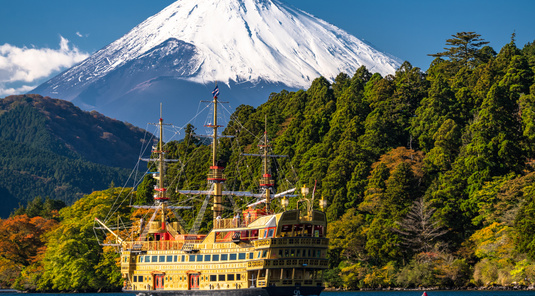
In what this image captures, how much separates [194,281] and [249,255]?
16.6ft

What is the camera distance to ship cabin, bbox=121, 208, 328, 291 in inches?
1844

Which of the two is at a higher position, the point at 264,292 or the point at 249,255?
the point at 249,255

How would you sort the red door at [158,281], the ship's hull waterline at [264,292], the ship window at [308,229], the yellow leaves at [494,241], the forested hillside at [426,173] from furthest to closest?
the forested hillside at [426,173] → the yellow leaves at [494,241] → the red door at [158,281] → the ship window at [308,229] → the ship's hull waterline at [264,292]

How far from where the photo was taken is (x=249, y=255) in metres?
47.6

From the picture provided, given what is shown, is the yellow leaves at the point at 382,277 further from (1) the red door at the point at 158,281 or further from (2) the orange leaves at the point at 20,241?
(2) the orange leaves at the point at 20,241

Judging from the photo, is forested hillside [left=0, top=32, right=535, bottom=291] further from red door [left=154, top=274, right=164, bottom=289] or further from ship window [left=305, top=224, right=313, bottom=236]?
red door [left=154, top=274, right=164, bottom=289]

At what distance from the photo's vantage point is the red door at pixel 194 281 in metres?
50.5

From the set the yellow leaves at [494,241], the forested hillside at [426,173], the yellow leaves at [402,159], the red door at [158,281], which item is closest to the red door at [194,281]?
the red door at [158,281]

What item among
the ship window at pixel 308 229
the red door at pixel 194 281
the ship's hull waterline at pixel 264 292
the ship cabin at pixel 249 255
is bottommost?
the ship's hull waterline at pixel 264 292

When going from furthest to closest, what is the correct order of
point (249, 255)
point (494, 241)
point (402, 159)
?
1. point (402, 159)
2. point (494, 241)
3. point (249, 255)

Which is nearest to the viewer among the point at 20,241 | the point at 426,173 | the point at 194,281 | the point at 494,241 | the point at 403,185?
the point at 194,281

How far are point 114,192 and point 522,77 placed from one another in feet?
143

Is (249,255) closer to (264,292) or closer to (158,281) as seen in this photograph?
(264,292)

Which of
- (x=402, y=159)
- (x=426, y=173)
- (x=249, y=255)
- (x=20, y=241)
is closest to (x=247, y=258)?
(x=249, y=255)
